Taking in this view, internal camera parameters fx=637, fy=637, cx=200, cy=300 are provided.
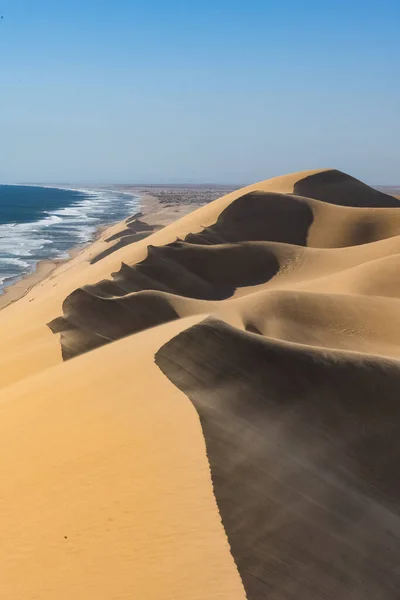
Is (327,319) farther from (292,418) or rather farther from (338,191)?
(338,191)

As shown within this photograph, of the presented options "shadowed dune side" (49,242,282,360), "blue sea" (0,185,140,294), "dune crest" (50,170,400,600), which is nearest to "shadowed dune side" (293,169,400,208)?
"shadowed dune side" (49,242,282,360)

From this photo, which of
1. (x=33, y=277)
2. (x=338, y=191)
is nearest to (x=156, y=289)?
(x=33, y=277)

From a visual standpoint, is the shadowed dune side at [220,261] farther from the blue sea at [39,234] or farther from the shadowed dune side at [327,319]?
the blue sea at [39,234]

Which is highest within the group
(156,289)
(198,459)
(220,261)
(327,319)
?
(198,459)

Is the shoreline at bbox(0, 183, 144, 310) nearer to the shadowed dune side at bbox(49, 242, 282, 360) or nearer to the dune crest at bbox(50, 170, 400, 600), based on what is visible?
the shadowed dune side at bbox(49, 242, 282, 360)

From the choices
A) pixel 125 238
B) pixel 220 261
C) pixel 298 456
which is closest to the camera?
pixel 298 456

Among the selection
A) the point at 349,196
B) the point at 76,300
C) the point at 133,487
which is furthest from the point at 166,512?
the point at 349,196

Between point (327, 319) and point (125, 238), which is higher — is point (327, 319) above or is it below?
above
